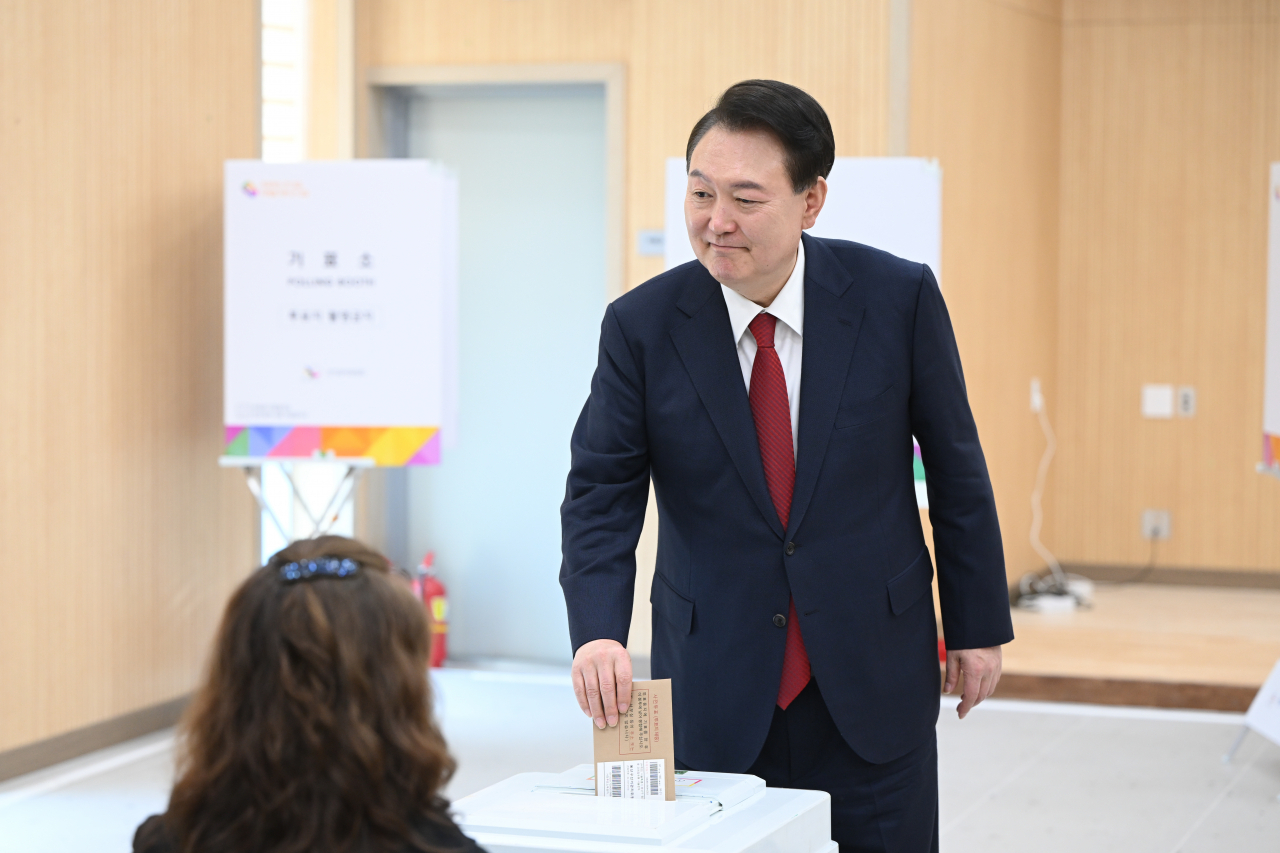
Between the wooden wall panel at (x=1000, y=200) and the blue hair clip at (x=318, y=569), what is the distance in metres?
4.47

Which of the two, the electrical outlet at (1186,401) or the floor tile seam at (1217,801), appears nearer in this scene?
the floor tile seam at (1217,801)

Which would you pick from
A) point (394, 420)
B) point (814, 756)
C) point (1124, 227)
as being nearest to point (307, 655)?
point (814, 756)

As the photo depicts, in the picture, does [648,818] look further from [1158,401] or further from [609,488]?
[1158,401]

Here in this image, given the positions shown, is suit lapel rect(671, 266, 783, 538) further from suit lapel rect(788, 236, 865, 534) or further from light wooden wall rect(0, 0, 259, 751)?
light wooden wall rect(0, 0, 259, 751)

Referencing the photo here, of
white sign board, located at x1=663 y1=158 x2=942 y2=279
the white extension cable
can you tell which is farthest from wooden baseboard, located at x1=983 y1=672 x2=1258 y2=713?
white sign board, located at x1=663 y1=158 x2=942 y2=279

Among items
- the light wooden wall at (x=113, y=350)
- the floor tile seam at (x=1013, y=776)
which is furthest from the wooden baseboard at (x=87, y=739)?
the floor tile seam at (x=1013, y=776)

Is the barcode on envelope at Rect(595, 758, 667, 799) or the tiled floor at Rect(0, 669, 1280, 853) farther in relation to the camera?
the tiled floor at Rect(0, 669, 1280, 853)

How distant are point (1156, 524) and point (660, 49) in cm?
358

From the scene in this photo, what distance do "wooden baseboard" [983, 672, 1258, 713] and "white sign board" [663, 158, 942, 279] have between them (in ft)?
5.21

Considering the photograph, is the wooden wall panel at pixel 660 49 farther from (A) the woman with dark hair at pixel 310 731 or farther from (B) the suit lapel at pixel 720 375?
(A) the woman with dark hair at pixel 310 731

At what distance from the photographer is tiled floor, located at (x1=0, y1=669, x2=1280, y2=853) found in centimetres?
355

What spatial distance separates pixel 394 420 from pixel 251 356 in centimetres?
53

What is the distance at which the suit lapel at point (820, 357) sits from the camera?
184 centimetres

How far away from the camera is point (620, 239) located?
17.9 ft
